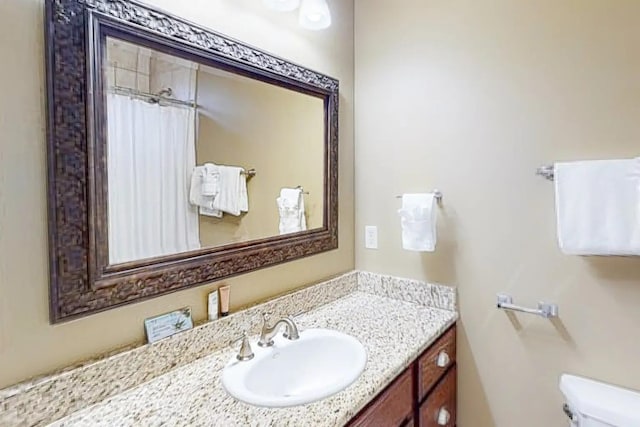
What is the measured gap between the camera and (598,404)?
4.14ft

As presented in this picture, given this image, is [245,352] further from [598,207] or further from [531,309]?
[598,207]

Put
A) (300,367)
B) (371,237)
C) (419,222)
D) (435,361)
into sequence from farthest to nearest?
(371,237), (419,222), (435,361), (300,367)

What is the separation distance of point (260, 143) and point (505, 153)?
3.35ft

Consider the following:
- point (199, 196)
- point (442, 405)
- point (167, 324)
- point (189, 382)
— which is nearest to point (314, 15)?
point (199, 196)

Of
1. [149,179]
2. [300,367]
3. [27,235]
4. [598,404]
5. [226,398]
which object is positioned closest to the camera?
[27,235]

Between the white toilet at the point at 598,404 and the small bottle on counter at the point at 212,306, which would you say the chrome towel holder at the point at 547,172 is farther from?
the small bottle on counter at the point at 212,306

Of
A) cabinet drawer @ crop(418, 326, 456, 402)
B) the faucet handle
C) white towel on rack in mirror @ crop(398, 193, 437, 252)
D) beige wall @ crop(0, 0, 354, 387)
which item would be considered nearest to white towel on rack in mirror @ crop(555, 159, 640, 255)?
white towel on rack in mirror @ crop(398, 193, 437, 252)

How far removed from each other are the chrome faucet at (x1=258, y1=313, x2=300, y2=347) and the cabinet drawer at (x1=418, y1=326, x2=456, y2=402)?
48 centimetres

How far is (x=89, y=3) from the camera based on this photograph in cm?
95

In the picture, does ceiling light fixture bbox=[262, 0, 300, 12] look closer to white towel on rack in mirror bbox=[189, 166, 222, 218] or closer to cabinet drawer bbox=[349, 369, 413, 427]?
white towel on rack in mirror bbox=[189, 166, 222, 218]

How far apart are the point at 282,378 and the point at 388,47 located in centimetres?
159

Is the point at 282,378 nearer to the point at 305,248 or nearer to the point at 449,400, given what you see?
the point at 305,248

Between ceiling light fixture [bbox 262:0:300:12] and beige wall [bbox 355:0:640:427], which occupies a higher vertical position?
ceiling light fixture [bbox 262:0:300:12]

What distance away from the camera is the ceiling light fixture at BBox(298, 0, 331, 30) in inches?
60.1
